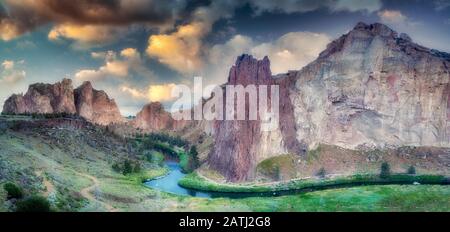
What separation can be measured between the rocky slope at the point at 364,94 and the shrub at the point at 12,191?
6415 cm

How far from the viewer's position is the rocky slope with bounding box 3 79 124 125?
135500 millimetres

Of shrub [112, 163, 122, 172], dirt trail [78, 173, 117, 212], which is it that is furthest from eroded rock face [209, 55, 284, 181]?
dirt trail [78, 173, 117, 212]

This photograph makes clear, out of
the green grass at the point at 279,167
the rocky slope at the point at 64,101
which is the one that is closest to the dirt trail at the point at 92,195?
the green grass at the point at 279,167

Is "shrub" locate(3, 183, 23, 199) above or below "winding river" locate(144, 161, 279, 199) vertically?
above

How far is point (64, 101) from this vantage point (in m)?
147

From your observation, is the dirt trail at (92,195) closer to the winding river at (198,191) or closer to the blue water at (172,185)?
the winding river at (198,191)

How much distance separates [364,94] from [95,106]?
100551 millimetres

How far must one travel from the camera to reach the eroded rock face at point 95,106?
158 meters

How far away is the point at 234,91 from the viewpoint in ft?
317

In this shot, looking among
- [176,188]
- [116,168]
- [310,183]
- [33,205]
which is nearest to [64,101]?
[116,168]

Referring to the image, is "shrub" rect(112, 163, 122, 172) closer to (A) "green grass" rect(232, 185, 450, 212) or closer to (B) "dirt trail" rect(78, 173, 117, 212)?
(B) "dirt trail" rect(78, 173, 117, 212)
